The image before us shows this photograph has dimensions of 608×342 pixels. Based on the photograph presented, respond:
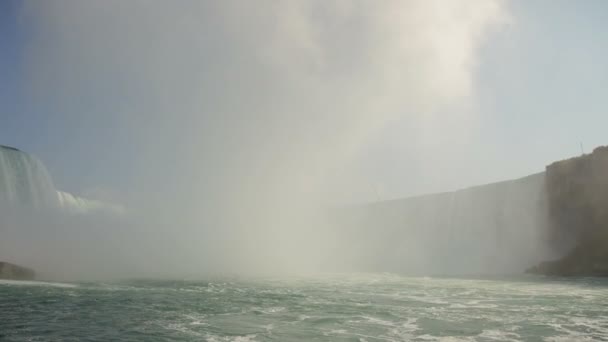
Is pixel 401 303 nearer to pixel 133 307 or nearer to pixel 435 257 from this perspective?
pixel 133 307

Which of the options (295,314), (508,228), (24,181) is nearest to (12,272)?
(24,181)

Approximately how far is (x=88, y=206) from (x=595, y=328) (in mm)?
37448

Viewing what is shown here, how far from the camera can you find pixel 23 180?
96.1 feet

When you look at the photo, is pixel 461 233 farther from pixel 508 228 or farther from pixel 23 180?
pixel 23 180

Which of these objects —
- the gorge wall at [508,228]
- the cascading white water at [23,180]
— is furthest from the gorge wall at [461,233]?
the cascading white water at [23,180]

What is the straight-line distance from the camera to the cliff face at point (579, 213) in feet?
91.0

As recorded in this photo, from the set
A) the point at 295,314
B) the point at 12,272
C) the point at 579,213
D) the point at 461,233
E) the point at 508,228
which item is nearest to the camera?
the point at 295,314

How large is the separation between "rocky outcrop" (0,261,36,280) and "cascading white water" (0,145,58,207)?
8351 mm

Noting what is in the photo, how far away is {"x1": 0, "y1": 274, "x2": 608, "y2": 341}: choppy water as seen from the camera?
31.8 feet

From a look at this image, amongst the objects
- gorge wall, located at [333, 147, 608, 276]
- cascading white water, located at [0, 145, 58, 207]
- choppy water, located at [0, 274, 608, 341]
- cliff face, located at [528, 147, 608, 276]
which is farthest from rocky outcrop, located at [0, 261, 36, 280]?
cliff face, located at [528, 147, 608, 276]

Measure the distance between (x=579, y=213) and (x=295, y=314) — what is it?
24.4m

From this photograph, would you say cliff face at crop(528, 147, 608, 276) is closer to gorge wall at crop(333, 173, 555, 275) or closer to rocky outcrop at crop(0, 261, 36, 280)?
gorge wall at crop(333, 173, 555, 275)

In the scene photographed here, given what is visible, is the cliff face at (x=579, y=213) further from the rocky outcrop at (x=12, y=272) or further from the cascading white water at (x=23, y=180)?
the cascading white water at (x=23, y=180)

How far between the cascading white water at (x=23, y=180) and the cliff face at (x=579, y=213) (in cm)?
3286
